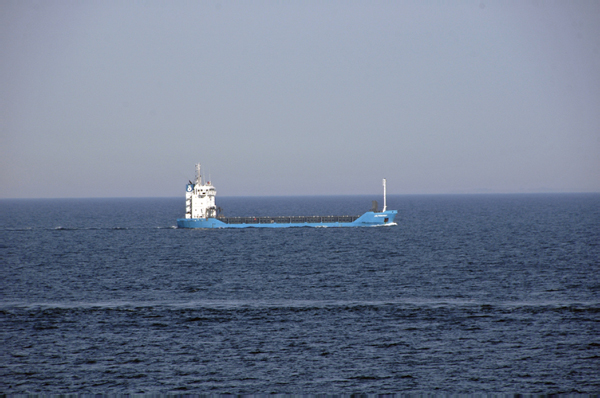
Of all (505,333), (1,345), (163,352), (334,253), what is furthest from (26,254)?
(505,333)

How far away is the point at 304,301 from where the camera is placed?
5506 centimetres

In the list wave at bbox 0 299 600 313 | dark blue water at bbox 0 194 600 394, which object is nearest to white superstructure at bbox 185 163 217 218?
dark blue water at bbox 0 194 600 394

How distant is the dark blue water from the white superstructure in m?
35.7

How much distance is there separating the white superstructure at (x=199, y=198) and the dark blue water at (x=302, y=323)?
117 ft

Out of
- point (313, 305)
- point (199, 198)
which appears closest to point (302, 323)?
point (313, 305)

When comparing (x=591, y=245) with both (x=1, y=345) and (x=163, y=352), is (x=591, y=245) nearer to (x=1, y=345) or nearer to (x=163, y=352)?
(x=163, y=352)

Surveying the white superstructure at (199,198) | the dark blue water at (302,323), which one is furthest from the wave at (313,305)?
the white superstructure at (199,198)

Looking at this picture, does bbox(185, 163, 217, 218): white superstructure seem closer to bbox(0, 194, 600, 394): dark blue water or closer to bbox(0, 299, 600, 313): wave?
bbox(0, 194, 600, 394): dark blue water

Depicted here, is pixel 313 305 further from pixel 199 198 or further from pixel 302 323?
pixel 199 198

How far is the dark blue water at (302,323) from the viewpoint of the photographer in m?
34.8

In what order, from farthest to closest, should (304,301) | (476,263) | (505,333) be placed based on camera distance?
(476,263) < (304,301) < (505,333)

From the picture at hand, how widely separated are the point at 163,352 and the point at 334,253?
5623cm

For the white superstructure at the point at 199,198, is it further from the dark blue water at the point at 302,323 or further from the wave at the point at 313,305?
the wave at the point at 313,305

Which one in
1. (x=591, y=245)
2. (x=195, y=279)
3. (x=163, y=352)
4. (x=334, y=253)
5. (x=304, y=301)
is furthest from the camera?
(x=591, y=245)
